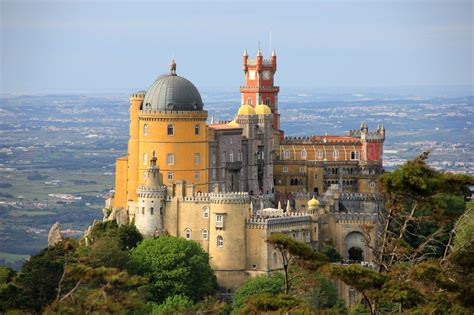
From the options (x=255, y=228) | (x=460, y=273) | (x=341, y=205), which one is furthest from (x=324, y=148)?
(x=460, y=273)

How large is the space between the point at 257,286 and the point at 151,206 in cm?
1201

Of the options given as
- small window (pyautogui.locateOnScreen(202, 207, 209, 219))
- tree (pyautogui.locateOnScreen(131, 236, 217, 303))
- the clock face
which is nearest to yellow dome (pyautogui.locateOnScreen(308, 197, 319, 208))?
small window (pyautogui.locateOnScreen(202, 207, 209, 219))

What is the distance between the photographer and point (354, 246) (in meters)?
126

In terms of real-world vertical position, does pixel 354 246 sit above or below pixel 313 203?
below

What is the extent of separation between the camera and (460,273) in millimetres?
81688

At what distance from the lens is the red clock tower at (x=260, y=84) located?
15075 centimetres

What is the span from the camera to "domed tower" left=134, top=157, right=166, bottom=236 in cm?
12050

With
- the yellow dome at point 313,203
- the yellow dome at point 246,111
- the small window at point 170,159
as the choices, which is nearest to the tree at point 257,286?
the yellow dome at point 313,203

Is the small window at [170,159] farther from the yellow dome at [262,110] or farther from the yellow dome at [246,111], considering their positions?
the yellow dome at [262,110]

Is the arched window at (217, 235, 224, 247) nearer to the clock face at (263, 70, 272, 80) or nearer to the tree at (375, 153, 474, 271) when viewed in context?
the clock face at (263, 70, 272, 80)

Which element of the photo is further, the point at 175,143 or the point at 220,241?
the point at 175,143

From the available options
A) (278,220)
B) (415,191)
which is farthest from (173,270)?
(415,191)

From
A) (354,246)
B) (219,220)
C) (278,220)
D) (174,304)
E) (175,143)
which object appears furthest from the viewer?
(354,246)

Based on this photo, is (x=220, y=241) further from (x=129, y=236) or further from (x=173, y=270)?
(x=129, y=236)
